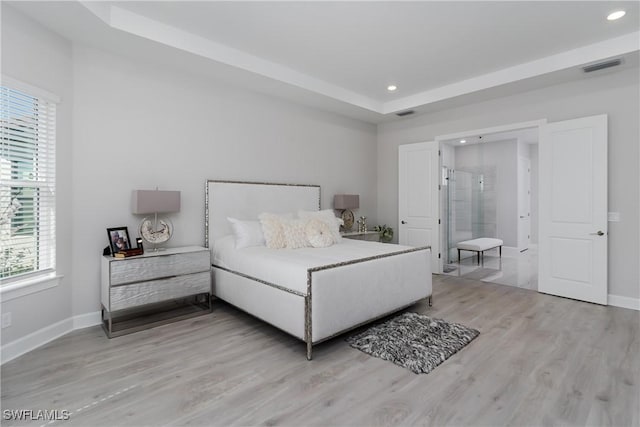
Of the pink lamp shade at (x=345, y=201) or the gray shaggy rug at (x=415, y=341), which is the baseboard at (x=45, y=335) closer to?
the gray shaggy rug at (x=415, y=341)

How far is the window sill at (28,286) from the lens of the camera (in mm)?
2418

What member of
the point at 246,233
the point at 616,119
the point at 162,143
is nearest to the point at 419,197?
the point at 616,119

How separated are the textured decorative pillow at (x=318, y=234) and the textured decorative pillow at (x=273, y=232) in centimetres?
30

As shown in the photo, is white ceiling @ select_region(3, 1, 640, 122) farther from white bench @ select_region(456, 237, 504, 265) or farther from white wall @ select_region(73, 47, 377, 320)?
white bench @ select_region(456, 237, 504, 265)

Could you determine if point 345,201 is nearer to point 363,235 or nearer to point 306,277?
point 363,235

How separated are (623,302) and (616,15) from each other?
2.96 metres

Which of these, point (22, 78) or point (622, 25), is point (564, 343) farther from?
point (22, 78)

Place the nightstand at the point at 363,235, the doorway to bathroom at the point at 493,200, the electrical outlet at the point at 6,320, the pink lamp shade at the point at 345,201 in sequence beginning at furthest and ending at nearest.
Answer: the doorway to bathroom at the point at 493,200
the pink lamp shade at the point at 345,201
the nightstand at the point at 363,235
the electrical outlet at the point at 6,320

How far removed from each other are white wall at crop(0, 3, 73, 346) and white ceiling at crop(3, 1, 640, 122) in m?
0.14

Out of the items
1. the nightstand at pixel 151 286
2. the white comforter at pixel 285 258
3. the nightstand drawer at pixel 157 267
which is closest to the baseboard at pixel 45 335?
the nightstand at pixel 151 286

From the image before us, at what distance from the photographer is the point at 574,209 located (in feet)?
12.8

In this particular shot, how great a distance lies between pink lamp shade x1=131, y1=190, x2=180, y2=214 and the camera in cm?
311

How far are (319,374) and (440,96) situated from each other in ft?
13.4

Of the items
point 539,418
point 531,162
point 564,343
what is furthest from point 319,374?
point 531,162
